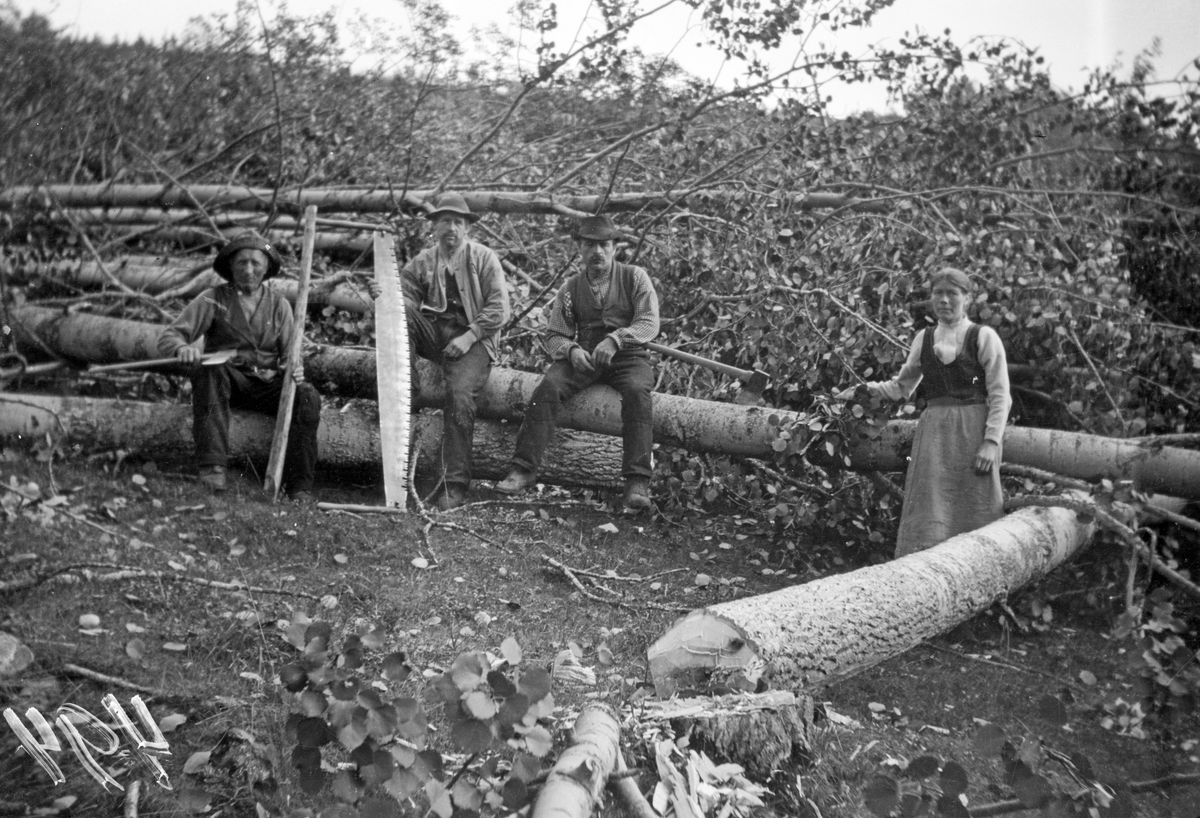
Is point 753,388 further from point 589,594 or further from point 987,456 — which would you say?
point 589,594

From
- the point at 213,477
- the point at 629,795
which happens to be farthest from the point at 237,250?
the point at 629,795

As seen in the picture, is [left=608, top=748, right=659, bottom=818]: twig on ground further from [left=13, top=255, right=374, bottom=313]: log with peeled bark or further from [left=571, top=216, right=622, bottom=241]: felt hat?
[left=13, top=255, right=374, bottom=313]: log with peeled bark

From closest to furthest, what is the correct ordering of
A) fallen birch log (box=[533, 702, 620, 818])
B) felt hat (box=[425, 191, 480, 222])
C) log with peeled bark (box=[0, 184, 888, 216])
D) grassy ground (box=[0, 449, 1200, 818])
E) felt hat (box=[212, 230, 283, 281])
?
fallen birch log (box=[533, 702, 620, 818]) → grassy ground (box=[0, 449, 1200, 818]) → felt hat (box=[212, 230, 283, 281]) → felt hat (box=[425, 191, 480, 222]) → log with peeled bark (box=[0, 184, 888, 216])

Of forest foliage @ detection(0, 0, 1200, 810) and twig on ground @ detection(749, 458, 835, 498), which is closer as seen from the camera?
forest foliage @ detection(0, 0, 1200, 810)

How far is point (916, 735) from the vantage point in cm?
272

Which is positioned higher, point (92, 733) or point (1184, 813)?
point (92, 733)

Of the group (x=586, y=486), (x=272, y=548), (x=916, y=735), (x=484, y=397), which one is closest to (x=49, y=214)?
(x=272, y=548)

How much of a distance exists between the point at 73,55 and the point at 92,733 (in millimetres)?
1757

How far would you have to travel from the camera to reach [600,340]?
4.64 m

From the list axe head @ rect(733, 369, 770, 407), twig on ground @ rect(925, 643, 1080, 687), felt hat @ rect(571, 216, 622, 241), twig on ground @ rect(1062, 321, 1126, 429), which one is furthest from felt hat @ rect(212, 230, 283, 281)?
twig on ground @ rect(1062, 321, 1126, 429)

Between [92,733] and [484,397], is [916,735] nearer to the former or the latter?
[92,733]

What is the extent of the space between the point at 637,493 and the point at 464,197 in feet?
6.70

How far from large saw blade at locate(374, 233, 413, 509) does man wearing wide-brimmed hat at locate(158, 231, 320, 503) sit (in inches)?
15.1

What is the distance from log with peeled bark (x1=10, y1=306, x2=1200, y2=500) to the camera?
383 centimetres
